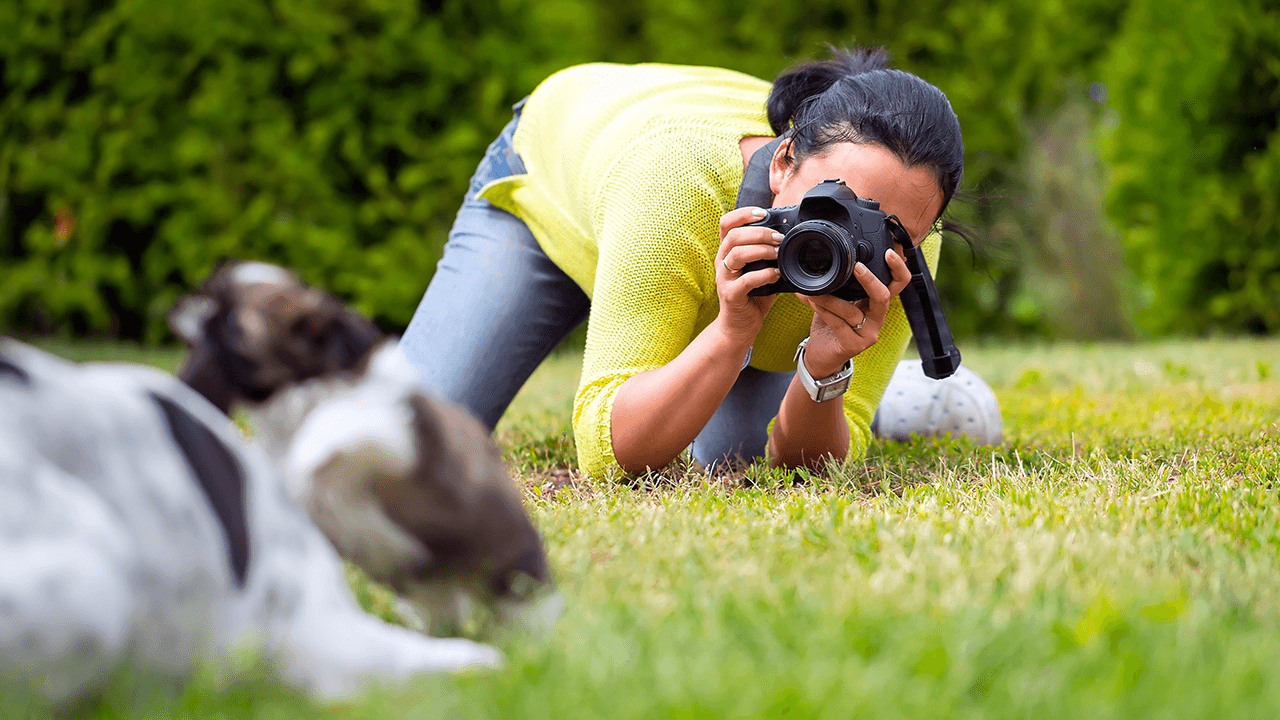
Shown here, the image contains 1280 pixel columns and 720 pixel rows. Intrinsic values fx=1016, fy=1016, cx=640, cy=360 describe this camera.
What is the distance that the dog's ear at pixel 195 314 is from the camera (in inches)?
44.3

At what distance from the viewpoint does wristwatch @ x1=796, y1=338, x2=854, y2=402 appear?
209 cm

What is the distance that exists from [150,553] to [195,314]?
29 cm

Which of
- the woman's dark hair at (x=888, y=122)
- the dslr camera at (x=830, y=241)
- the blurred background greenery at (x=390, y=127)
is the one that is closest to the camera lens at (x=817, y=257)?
the dslr camera at (x=830, y=241)

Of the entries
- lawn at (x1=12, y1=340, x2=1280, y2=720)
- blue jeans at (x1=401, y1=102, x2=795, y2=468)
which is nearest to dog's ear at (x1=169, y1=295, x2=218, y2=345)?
lawn at (x1=12, y1=340, x2=1280, y2=720)

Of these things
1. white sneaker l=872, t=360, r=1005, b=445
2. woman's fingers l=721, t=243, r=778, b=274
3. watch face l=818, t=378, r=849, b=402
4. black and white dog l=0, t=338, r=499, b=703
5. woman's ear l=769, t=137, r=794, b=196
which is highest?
woman's ear l=769, t=137, r=794, b=196

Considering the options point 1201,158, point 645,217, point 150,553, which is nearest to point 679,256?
point 645,217

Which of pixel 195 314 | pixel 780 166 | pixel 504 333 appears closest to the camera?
pixel 195 314

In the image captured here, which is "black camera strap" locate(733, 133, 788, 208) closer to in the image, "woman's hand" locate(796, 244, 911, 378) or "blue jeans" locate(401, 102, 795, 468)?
"woman's hand" locate(796, 244, 911, 378)

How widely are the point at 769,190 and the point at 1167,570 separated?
3.31 feet

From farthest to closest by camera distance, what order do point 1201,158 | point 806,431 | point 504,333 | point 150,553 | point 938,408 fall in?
point 1201,158 → point 938,408 → point 504,333 → point 806,431 → point 150,553

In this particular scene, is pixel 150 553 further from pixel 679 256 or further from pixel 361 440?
pixel 679 256

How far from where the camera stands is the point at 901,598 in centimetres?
127

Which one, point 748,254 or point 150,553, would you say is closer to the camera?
point 150,553

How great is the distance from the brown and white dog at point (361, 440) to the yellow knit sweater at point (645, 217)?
94cm
